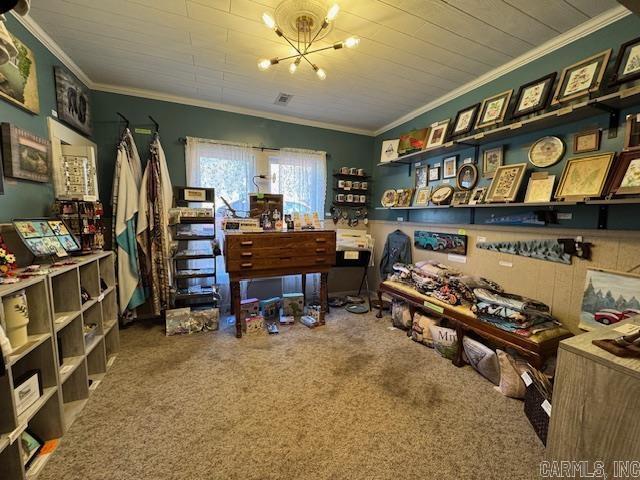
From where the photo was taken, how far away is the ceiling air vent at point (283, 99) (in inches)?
119

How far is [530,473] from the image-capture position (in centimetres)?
129

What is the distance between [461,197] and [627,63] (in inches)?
52.4

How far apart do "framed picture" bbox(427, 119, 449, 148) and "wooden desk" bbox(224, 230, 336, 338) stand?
1.50m

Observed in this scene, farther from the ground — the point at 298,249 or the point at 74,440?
the point at 298,249

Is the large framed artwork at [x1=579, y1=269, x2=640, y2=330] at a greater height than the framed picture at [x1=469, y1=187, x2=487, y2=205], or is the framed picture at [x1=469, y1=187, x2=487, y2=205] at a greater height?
the framed picture at [x1=469, y1=187, x2=487, y2=205]

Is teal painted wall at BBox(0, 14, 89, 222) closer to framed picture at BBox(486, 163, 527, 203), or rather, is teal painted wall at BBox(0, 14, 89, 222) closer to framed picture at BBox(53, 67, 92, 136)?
framed picture at BBox(53, 67, 92, 136)

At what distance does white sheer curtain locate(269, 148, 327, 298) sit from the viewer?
3.70 m

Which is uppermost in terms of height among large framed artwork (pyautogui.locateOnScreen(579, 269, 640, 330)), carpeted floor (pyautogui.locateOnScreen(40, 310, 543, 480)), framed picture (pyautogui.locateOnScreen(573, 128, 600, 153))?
framed picture (pyautogui.locateOnScreen(573, 128, 600, 153))

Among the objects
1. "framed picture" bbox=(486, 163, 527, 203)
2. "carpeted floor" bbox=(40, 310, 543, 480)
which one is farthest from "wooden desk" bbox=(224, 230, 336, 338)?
"framed picture" bbox=(486, 163, 527, 203)

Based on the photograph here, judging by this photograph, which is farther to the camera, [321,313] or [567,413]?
[321,313]

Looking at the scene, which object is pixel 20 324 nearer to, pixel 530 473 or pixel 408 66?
pixel 530 473

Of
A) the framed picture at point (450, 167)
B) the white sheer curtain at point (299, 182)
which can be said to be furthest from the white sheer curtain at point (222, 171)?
the framed picture at point (450, 167)

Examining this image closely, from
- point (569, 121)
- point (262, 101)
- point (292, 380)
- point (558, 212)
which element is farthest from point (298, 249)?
point (569, 121)

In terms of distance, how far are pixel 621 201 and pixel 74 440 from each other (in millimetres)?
3382
